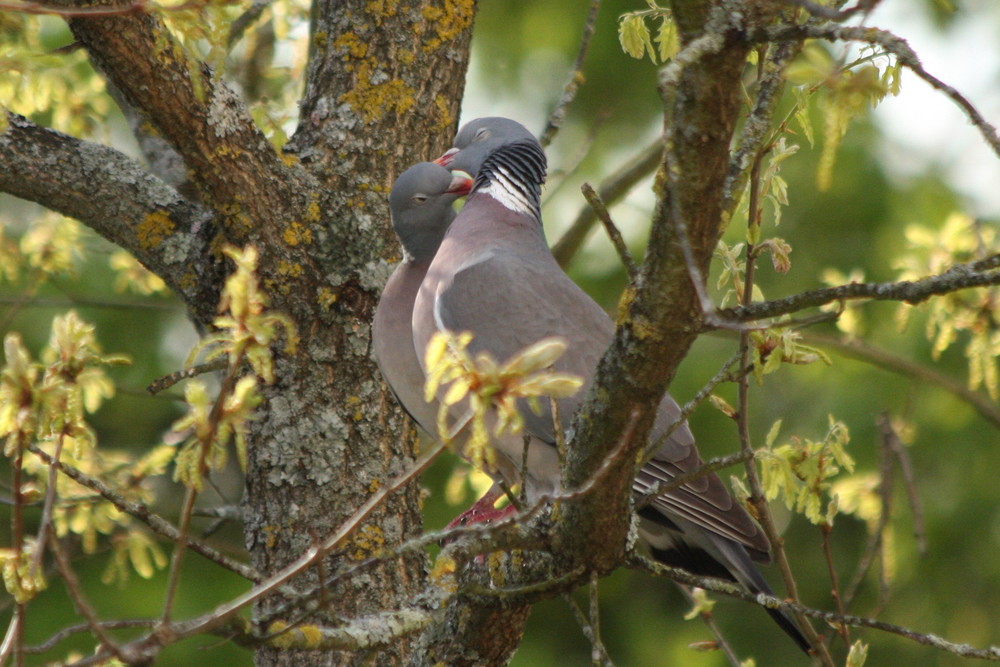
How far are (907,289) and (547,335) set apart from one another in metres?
1.75

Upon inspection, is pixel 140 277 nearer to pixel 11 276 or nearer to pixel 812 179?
pixel 11 276

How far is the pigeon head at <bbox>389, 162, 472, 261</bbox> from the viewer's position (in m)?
3.32

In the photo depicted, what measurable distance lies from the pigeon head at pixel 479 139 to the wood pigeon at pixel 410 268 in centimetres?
7

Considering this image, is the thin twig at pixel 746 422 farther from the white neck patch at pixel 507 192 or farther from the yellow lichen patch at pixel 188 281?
the yellow lichen patch at pixel 188 281

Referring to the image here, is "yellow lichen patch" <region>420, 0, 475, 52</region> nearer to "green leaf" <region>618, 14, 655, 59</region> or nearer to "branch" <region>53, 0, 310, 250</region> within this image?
"branch" <region>53, 0, 310, 250</region>

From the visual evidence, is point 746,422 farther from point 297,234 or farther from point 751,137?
point 297,234

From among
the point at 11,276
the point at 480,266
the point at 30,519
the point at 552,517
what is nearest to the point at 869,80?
the point at 552,517

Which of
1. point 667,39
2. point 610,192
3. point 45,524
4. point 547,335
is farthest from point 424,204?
point 45,524

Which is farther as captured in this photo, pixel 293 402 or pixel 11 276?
pixel 11 276

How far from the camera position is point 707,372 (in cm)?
493

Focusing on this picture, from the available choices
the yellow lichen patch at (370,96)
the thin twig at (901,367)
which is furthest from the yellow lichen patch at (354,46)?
the thin twig at (901,367)

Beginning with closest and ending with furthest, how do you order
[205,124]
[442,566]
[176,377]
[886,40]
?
[886,40] < [442,566] < [176,377] < [205,124]

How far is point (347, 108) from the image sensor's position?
334 cm

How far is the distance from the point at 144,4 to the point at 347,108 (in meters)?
1.86
